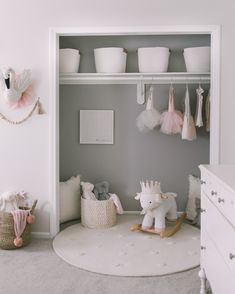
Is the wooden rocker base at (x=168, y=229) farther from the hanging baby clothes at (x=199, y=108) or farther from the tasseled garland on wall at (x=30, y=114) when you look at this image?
the tasseled garland on wall at (x=30, y=114)

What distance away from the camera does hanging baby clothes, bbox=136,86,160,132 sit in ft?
11.6

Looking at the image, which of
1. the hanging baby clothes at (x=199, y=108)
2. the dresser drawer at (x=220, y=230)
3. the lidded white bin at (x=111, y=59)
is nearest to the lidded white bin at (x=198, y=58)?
the hanging baby clothes at (x=199, y=108)

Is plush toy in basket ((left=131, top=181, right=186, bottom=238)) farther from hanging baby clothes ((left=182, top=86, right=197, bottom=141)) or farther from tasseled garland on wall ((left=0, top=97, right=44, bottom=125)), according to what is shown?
tasseled garland on wall ((left=0, top=97, right=44, bottom=125))

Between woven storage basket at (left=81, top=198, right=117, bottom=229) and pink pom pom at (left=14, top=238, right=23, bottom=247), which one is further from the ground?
woven storage basket at (left=81, top=198, right=117, bottom=229)

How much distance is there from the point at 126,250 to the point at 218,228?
1.29 metres

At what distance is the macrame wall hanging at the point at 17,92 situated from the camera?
10.3 ft

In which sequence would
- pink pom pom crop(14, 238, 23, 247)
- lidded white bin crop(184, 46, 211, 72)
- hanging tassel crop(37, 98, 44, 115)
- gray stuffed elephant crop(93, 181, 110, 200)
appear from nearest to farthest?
pink pom pom crop(14, 238, 23, 247)
hanging tassel crop(37, 98, 44, 115)
lidded white bin crop(184, 46, 211, 72)
gray stuffed elephant crop(93, 181, 110, 200)

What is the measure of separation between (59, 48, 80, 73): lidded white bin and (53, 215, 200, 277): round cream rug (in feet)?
5.08

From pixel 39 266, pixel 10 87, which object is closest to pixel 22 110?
pixel 10 87

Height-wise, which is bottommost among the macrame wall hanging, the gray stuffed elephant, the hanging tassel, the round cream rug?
the round cream rug

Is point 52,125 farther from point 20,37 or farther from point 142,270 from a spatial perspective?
point 142,270

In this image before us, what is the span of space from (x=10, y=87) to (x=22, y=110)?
24cm

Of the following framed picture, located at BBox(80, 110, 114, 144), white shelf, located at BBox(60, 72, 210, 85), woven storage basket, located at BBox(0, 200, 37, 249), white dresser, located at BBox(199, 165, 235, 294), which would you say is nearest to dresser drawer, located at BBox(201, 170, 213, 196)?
white dresser, located at BBox(199, 165, 235, 294)

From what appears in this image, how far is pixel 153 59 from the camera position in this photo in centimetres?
349
